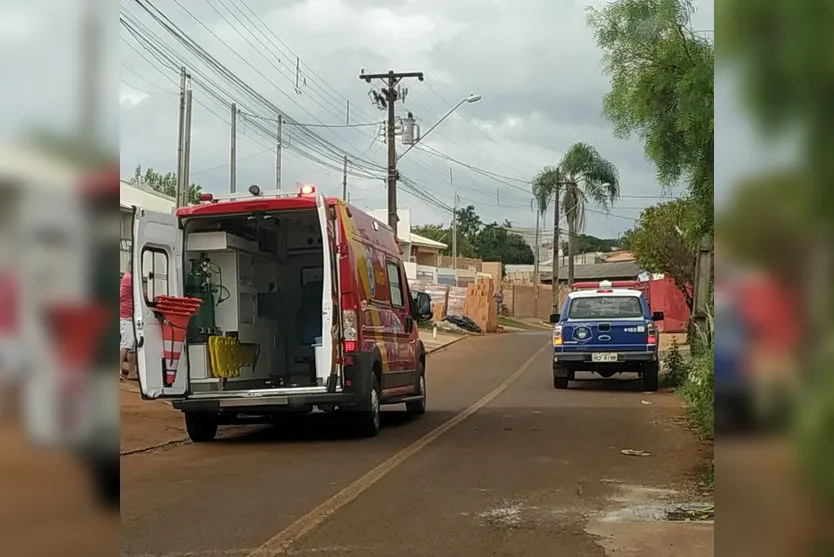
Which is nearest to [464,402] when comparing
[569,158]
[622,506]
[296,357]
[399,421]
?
[399,421]

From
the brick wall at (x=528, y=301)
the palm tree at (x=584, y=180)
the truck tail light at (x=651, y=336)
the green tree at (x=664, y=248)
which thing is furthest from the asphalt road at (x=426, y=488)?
the brick wall at (x=528, y=301)

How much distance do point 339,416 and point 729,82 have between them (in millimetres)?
10804

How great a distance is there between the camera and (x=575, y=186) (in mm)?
46344

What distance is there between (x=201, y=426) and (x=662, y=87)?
6.56 metres

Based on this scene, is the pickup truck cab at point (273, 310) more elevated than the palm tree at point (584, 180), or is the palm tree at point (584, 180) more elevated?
the palm tree at point (584, 180)

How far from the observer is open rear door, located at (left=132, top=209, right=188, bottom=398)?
28.8ft

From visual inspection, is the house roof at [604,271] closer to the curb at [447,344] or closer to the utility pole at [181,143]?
the curb at [447,344]

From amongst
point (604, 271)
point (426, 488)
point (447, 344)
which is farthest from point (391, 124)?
point (604, 271)

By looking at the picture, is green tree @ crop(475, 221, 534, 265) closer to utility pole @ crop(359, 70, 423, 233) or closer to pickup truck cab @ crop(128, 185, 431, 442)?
utility pole @ crop(359, 70, 423, 233)

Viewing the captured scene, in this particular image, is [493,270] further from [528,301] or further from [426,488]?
[426,488]

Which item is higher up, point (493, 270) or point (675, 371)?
→ point (493, 270)

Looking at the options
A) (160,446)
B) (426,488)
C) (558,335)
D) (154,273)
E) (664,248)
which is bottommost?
(160,446)

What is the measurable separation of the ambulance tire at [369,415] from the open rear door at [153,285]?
6.40 feet

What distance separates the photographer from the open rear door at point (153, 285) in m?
8.79
